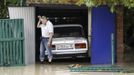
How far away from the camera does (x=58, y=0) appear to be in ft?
56.5

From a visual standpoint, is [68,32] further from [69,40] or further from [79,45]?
[79,45]

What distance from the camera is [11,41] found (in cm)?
1745

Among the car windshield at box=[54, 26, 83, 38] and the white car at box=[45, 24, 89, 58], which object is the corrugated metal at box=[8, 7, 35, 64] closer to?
the white car at box=[45, 24, 89, 58]

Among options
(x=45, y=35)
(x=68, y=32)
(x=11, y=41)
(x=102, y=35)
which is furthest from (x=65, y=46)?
(x=11, y=41)

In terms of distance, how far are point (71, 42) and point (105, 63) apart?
1.60m

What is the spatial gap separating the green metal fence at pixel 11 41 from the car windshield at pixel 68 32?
1.98 metres

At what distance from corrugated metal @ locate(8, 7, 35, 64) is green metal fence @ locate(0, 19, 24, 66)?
504 mm

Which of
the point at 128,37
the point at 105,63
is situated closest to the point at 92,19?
the point at 105,63

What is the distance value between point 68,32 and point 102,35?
1.88 meters

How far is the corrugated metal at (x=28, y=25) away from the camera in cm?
1802

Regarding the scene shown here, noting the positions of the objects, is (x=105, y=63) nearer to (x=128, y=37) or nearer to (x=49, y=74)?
(x=49, y=74)

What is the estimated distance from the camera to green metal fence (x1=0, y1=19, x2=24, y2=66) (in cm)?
1742

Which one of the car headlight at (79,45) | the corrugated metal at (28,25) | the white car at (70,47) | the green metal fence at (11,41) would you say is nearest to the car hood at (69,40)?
the white car at (70,47)

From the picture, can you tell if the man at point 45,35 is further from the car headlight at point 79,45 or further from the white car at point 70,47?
the car headlight at point 79,45
